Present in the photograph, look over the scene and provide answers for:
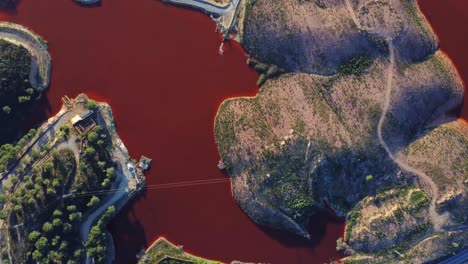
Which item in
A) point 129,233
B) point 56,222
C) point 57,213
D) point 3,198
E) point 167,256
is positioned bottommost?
point 167,256

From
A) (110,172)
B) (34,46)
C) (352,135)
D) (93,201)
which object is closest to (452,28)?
(352,135)

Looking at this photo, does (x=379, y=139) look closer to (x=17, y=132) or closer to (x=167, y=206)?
(x=167, y=206)

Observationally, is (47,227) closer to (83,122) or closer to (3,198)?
(3,198)

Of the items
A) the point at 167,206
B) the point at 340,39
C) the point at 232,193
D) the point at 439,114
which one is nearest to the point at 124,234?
the point at 167,206

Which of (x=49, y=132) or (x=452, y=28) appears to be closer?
(x=49, y=132)

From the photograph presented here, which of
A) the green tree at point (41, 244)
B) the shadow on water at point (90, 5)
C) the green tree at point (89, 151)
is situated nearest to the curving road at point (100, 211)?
the green tree at point (41, 244)

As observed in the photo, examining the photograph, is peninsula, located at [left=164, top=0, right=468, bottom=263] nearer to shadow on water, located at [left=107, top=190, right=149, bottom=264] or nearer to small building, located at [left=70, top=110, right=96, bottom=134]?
shadow on water, located at [left=107, top=190, right=149, bottom=264]
